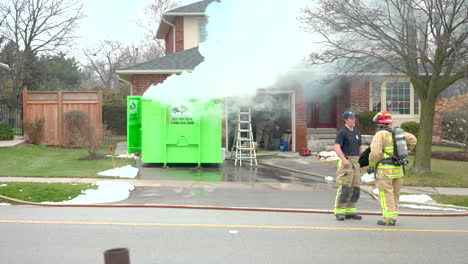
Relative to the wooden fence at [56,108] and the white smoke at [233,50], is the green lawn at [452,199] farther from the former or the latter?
the wooden fence at [56,108]

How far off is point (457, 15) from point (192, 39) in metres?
12.5

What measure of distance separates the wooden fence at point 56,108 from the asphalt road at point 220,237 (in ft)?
38.2

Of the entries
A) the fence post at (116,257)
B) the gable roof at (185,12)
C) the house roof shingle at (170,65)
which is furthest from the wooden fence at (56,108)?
the fence post at (116,257)

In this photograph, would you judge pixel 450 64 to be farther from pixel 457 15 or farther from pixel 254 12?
pixel 254 12

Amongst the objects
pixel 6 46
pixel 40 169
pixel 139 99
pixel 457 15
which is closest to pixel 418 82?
pixel 457 15

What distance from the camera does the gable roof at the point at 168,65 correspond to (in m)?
18.5

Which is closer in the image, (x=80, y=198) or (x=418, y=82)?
(x=80, y=198)

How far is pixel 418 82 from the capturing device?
44.7 feet

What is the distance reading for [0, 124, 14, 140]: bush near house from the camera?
19391 millimetres

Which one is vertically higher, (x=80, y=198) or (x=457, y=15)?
(x=457, y=15)

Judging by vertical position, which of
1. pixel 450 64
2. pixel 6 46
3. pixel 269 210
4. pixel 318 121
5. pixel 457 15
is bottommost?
pixel 269 210

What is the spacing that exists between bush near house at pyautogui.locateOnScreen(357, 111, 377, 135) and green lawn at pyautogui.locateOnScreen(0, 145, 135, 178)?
32.2 feet

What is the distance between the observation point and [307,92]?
1956 centimetres

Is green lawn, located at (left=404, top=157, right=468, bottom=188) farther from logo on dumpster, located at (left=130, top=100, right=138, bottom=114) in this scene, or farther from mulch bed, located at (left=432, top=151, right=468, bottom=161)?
logo on dumpster, located at (left=130, top=100, right=138, bottom=114)
